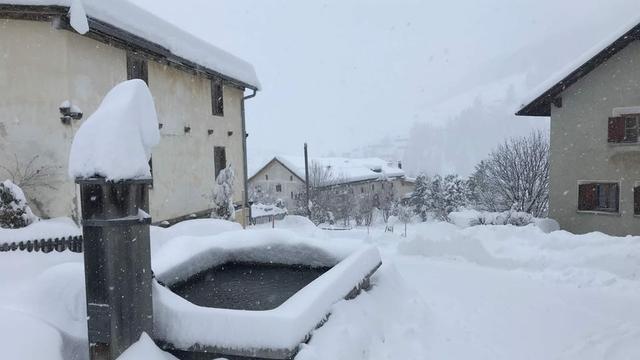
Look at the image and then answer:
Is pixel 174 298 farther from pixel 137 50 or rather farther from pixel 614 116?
pixel 614 116

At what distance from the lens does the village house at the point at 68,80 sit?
9.99 meters

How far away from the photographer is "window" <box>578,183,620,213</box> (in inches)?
616

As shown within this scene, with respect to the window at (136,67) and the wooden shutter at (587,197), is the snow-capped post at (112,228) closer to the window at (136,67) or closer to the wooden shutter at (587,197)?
the window at (136,67)

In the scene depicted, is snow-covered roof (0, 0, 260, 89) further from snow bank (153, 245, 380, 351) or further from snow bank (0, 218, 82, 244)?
snow bank (153, 245, 380, 351)

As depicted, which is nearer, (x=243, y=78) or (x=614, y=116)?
(x=614, y=116)

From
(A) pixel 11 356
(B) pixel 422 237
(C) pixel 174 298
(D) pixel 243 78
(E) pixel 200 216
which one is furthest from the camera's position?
(D) pixel 243 78

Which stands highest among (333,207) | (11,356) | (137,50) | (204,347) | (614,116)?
(137,50)

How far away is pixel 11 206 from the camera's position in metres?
8.95

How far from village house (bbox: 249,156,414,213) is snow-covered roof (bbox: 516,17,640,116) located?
27.9m

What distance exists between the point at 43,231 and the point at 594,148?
55.3ft

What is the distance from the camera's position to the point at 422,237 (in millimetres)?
11945

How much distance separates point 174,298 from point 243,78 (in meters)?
15.5

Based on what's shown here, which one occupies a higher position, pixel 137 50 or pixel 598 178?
pixel 137 50

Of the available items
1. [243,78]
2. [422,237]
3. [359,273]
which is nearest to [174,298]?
[359,273]
